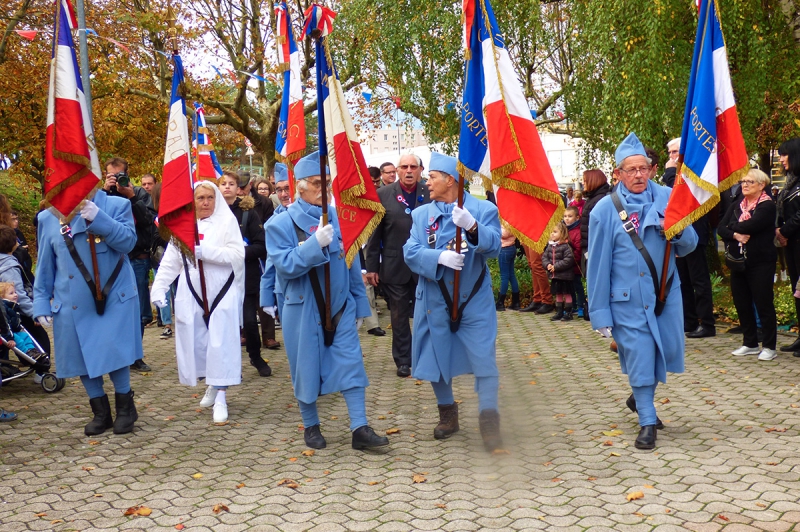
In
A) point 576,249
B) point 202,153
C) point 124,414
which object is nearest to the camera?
point 124,414

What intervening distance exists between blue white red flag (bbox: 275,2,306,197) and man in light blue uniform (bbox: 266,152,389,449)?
35 centimetres

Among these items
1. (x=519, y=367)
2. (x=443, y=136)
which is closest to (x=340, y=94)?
(x=519, y=367)

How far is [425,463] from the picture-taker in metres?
5.70

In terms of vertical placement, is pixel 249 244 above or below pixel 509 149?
below

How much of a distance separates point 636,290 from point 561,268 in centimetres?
598

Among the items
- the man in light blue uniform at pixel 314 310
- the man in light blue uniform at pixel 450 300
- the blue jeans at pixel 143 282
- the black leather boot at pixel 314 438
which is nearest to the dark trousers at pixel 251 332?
the blue jeans at pixel 143 282

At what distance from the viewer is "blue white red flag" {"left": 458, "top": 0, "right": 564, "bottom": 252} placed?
574 centimetres

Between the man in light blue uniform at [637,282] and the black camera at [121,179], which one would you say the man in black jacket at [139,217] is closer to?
the black camera at [121,179]

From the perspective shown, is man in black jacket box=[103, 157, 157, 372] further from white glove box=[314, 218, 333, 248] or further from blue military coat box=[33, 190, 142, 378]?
white glove box=[314, 218, 333, 248]

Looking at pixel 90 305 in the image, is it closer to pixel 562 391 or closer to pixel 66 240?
pixel 66 240

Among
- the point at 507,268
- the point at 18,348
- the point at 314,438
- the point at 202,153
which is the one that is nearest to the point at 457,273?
the point at 314,438

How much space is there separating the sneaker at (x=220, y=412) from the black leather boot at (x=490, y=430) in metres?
2.34

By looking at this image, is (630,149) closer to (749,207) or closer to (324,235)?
(324,235)

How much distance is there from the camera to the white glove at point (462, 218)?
567 centimetres
